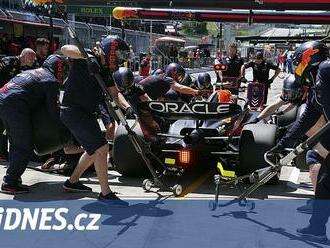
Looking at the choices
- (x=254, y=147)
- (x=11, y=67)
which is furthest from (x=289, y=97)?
(x=11, y=67)

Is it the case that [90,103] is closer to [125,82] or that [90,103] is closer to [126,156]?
[126,156]

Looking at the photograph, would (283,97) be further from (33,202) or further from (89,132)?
(33,202)

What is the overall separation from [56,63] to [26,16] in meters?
16.6

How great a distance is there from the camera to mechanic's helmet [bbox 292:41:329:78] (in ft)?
16.5

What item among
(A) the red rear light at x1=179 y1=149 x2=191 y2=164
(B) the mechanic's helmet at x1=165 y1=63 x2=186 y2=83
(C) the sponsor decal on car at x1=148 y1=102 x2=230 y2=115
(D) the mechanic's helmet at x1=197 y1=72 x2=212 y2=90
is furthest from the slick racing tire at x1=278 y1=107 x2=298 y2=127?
(A) the red rear light at x1=179 y1=149 x2=191 y2=164

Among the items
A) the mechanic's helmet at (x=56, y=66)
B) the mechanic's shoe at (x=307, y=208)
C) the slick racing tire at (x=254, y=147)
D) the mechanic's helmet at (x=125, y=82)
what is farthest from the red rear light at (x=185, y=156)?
the mechanic's helmet at (x=56, y=66)

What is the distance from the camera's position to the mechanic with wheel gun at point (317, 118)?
446 centimetres

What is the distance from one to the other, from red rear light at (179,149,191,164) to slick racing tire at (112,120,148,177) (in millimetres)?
541

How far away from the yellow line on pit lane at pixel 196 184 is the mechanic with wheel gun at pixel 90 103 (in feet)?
2.81

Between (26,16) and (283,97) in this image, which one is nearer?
(283,97)

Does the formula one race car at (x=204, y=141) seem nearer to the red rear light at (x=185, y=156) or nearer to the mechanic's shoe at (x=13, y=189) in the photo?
the red rear light at (x=185, y=156)

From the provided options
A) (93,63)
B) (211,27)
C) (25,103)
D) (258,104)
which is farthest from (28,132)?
(211,27)

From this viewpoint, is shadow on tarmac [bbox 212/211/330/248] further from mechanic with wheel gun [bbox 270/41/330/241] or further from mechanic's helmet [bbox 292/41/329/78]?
mechanic's helmet [bbox 292/41/329/78]

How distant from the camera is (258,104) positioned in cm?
1164
